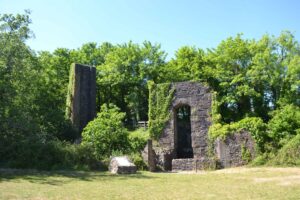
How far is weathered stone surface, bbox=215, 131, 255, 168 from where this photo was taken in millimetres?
19031

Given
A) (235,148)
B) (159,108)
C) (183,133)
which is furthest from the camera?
(183,133)

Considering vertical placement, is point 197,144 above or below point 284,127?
below

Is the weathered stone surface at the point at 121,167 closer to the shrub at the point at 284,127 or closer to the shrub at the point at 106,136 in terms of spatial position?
the shrub at the point at 106,136

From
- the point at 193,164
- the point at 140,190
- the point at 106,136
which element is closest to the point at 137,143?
the point at 106,136

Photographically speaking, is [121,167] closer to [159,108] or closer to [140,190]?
[140,190]

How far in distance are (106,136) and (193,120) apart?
5837 millimetres

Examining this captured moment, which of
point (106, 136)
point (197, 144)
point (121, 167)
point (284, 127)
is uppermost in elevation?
point (284, 127)

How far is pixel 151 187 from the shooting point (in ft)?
35.3

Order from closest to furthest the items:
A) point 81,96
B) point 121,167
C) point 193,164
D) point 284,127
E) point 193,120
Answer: point 121,167 < point 193,164 < point 284,127 < point 193,120 < point 81,96

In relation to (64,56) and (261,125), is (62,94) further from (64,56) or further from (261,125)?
(261,125)

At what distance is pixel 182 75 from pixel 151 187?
812 inches

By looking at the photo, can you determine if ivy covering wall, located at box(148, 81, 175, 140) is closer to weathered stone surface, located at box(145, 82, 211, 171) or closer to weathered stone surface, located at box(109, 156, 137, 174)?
weathered stone surface, located at box(145, 82, 211, 171)

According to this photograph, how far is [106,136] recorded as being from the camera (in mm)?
19391

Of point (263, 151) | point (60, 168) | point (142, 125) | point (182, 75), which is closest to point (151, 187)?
point (60, 168)
